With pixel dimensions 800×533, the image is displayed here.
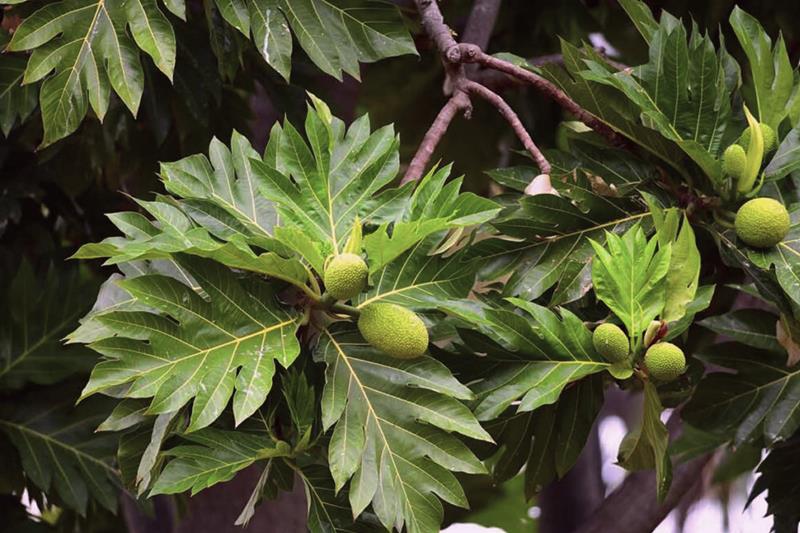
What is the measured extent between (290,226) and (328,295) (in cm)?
7

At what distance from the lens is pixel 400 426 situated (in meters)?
1.15

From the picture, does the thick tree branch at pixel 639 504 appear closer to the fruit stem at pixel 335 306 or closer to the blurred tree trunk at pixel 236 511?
the blurred tree trunk at pixel 236 511

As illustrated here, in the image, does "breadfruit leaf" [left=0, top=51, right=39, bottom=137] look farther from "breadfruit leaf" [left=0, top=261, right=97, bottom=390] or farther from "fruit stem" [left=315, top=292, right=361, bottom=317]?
"fruit stem" [left=315, top=292, right=361, bottom=317]

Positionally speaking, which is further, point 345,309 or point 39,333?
point 39,333

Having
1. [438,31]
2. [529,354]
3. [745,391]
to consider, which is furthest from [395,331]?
[745,391]

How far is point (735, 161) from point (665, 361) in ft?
0.81

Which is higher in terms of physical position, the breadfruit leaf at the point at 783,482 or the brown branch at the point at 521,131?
the brown branch at the point at 521,131

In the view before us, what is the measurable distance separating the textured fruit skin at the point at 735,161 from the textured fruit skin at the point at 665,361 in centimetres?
22

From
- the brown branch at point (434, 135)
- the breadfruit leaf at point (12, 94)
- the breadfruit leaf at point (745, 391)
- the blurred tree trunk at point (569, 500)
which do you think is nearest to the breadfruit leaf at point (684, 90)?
the brown branch at point (434, 135)

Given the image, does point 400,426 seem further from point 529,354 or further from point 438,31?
point 438,31

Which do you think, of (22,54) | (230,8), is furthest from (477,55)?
(22,54)

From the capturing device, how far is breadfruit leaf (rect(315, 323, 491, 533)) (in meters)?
1.13

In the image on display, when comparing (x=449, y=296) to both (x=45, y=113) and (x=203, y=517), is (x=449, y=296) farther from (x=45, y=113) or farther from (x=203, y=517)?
(x=203, y=517)

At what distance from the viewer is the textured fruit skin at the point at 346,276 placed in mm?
1072
